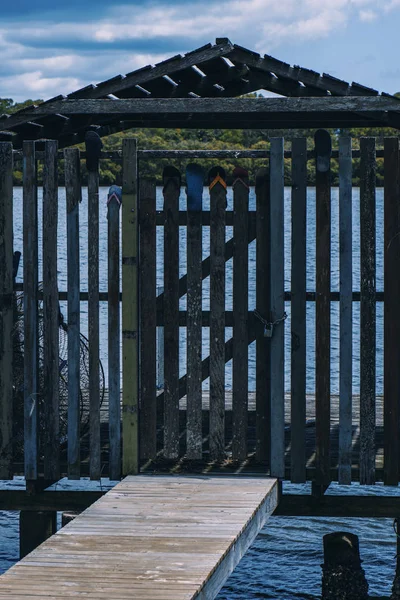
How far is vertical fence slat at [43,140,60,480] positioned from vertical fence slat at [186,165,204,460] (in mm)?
1033

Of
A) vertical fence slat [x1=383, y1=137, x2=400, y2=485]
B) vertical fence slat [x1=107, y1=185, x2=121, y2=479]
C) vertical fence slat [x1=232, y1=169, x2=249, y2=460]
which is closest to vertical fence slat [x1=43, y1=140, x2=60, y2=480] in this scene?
vertical fence slat [x1=107, y1=185, x2=121, y2=479]

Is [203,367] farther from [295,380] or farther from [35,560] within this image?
[35,560]

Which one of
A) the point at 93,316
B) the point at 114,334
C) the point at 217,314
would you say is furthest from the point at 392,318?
the point at 93,316

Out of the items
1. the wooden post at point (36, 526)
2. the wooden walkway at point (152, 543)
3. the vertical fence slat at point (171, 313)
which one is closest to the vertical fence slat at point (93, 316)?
the wooden walkway at point (152, 543)

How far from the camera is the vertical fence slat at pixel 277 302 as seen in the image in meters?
8.22

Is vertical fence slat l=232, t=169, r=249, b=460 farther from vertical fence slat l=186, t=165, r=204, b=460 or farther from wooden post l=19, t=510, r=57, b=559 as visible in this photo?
wooden post l=19, t=510, r=57, b=559

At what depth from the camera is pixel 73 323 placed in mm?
8492

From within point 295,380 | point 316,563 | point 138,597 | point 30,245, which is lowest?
point 316,563

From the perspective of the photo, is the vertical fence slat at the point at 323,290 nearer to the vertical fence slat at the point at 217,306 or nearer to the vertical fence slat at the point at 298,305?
the vertical fence slat at the point at 298,305

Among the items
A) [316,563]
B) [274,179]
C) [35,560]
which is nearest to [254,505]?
[35,560]

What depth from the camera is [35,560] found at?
6094 mm

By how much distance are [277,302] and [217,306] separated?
1.57 feet

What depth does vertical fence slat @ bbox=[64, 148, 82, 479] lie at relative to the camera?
845cm

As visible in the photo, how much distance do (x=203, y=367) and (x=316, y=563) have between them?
254 inches
